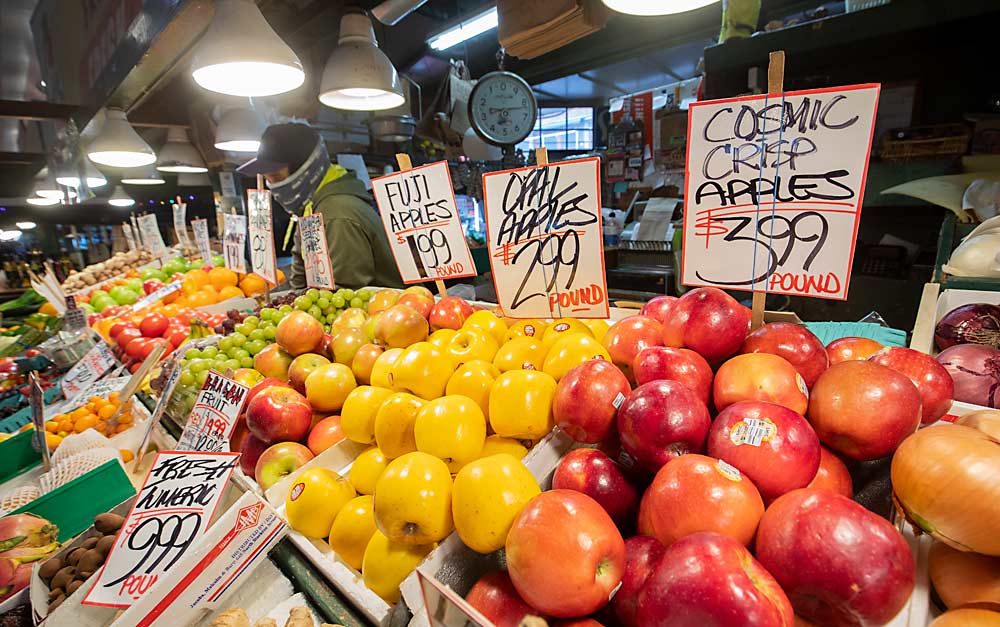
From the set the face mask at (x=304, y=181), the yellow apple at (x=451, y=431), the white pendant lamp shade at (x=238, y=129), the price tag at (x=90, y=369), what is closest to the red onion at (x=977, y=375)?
the yellow apple at (x=451, y=431)

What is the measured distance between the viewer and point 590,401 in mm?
1021

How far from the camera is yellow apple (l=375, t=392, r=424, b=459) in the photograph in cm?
125

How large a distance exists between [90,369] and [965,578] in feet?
13.9

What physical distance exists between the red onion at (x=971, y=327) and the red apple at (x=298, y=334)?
2490 millimetres

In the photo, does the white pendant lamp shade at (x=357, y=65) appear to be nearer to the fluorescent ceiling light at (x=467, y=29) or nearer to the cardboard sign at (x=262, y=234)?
the cardboard sign at (x=262, y=234)

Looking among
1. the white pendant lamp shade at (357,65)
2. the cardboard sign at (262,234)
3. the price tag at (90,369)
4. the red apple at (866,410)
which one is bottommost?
the price tag at (90,369)

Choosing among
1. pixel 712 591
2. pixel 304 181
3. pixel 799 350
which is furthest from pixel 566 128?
pixel 712 591

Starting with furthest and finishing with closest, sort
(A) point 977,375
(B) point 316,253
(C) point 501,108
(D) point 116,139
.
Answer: (C) point 501,108
(D) point 116,139
(B) point 316,253
(A) point 977,375

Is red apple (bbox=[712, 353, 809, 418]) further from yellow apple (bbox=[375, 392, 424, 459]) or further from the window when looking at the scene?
the window

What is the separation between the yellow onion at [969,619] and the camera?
59 centimetres

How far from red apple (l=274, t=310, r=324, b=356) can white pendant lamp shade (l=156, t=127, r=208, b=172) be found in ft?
18.0

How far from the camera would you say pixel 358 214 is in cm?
353

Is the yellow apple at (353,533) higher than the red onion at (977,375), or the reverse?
the red onion at (977,375)

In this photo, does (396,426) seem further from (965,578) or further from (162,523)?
(965,578)
